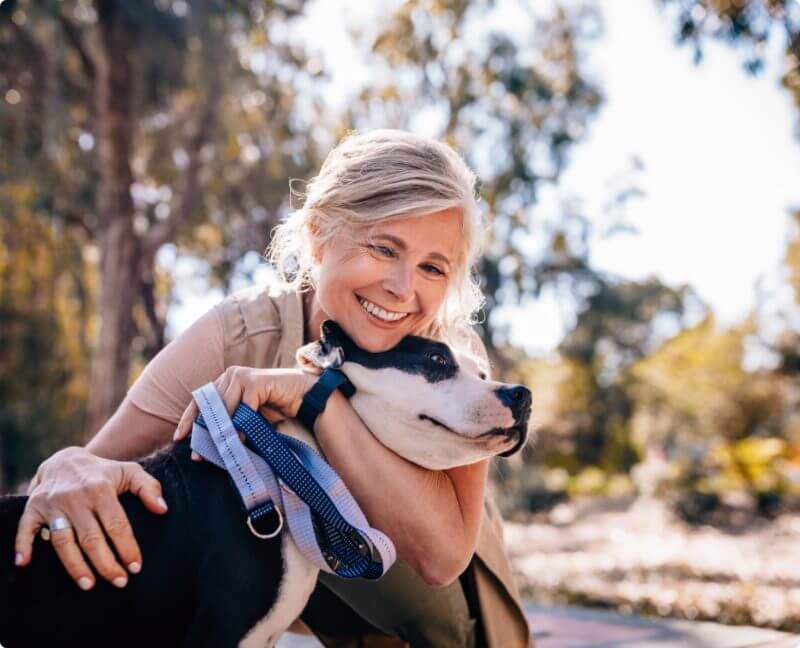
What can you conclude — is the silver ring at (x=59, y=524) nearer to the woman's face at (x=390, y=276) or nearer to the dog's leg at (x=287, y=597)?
the dog's leg at (x=287, y=597)

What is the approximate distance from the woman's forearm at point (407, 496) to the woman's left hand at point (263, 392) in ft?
0.25

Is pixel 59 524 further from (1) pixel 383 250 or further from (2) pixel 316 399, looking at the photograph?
(1) pixel 383 250

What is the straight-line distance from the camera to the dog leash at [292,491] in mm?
1722

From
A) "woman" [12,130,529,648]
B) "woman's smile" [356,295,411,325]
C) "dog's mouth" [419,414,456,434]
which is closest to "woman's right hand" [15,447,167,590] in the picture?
"woman" [12,130,529,648]

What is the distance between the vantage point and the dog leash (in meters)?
1.72

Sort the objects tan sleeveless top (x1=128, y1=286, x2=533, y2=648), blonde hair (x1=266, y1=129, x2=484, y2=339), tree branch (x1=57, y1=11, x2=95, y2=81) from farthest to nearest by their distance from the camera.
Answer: tree branch (x1=57, y1=11, x2=95, y2=81) < tan sleeveless top (x1=128, y1=286, x2=533, y2=648) < blonde hair (x1=266, y1=129, x2=484, y2=339)

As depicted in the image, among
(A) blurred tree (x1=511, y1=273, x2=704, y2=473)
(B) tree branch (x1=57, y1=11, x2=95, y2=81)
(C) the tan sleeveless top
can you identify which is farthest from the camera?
(A) blurred tree (x1=511, y1=273, x2=704, y2=473)

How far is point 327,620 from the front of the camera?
2.69 m

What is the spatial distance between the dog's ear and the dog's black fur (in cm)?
40

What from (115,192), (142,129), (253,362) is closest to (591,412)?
(142,129)

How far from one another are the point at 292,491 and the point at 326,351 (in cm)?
42

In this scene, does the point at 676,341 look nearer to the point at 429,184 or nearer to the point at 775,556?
the point at 775,556

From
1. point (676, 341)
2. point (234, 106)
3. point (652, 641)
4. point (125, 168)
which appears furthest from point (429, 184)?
point (676, 341)

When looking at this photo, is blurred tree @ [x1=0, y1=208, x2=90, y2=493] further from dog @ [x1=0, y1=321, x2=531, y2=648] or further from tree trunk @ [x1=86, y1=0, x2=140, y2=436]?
dog @ [x1=0, y1=321, x2=531, y2=648]
